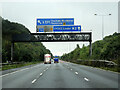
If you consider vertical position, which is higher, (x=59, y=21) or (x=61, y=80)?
(x=59, y=21)

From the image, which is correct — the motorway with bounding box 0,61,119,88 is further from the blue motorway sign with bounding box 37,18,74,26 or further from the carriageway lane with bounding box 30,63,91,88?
the blue motorway sign with bounding box 37,18,74,26

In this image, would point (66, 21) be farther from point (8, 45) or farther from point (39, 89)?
point (8, 45)

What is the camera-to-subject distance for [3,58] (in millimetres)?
56531

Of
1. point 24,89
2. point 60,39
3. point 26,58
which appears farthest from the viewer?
point 26,58

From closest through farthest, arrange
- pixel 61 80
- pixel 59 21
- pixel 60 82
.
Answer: pixel 60 82, pixel 61 80, pixel 59 21

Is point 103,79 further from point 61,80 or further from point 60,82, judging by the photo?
point 60,82

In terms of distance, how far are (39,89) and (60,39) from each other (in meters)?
40.5

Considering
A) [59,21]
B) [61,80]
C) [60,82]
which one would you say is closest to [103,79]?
[61,80]

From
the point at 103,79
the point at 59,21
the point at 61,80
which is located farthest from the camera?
the point at 59,21

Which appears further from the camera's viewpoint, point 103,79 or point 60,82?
point 103,79

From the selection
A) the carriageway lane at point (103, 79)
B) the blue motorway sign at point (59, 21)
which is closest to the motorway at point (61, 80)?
the carriageway lane at point (103, 79)

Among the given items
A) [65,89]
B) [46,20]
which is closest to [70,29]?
[46,20]

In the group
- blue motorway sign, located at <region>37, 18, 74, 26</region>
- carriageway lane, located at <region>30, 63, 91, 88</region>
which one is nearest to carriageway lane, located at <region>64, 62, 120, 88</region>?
carriageway lane, located at <region>30, 63, 91, 88</region>

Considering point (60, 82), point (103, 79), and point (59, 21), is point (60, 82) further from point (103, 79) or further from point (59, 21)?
point (59, 21)
